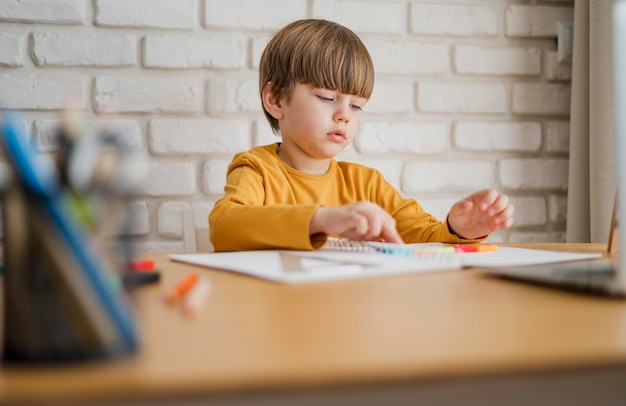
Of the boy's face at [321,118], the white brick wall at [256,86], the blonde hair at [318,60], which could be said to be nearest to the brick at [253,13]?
the white brick wall at [256,86]

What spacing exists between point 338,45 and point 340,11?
0.79 ft

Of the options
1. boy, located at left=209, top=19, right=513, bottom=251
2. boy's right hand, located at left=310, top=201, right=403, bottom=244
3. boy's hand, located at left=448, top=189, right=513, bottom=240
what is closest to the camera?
boy's right hand, located at left=310, top=201, right=403, bottom=244

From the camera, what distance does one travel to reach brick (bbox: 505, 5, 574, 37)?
172 cm

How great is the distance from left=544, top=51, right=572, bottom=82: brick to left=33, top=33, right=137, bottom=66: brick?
1030 mm

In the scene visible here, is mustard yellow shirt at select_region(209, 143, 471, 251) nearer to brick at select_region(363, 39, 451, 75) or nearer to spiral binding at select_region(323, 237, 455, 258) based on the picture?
spiral binding at select_region(323, 237, 455, 258)

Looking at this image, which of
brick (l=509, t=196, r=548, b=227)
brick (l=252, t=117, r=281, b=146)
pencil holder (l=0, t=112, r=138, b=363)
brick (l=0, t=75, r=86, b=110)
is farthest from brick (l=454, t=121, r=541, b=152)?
pencil holder (l=0, t=112, r=138, b=363)

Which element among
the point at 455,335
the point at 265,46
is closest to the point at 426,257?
the point at 455,335

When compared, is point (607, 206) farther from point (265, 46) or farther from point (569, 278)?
point (569, 278)

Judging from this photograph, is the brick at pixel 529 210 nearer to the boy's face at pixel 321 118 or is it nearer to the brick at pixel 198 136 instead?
the boy's face at pixel 321 118

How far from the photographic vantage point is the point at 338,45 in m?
1.41

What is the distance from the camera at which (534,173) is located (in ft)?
5.71

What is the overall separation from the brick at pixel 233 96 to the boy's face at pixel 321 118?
0.13 m

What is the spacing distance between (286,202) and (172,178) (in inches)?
11.6

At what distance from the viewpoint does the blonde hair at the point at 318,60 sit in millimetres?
1400
